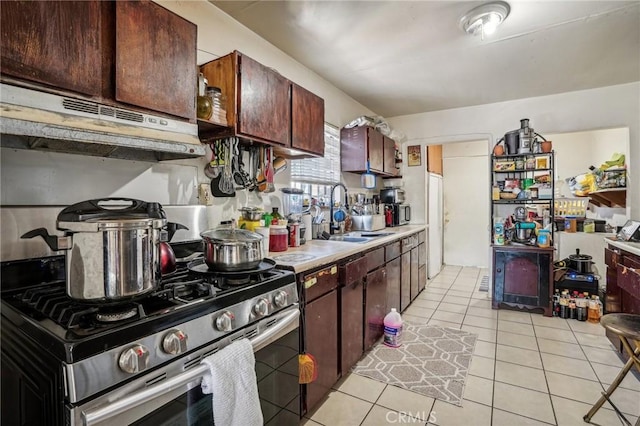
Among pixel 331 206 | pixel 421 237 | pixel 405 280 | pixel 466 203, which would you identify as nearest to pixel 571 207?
pixel 466 203

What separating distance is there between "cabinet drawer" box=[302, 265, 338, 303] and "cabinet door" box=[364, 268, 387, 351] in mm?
548

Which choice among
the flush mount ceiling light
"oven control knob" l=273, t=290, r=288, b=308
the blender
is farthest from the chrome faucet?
"oven control knob" l=273, t=290, r=288, b=308

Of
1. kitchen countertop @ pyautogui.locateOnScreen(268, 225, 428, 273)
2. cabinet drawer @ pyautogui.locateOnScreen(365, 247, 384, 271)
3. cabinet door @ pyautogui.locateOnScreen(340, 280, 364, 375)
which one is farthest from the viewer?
cabinet drawer @ pyautogui.locateOnScreen(365, 247, 384, 271)

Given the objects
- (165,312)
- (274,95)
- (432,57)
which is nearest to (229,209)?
(274,95)

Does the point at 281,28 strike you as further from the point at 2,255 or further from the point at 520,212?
the point at 520,212

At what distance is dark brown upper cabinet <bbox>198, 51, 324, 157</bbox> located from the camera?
1.87 m

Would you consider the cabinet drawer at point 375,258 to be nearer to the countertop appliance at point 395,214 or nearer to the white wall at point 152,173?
the white wall at point 152,173

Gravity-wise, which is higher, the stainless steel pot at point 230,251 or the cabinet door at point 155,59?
the cabinet door at point 155,59

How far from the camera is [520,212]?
3771 mm

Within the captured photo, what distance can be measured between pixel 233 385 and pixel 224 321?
0.21 metres

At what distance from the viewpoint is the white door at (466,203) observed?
577cm

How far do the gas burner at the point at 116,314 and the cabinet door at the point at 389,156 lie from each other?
11.9 ft

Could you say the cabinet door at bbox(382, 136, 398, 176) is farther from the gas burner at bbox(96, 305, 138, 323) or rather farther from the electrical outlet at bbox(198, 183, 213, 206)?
the gas burner at bbox(96, 305, 138, 323)

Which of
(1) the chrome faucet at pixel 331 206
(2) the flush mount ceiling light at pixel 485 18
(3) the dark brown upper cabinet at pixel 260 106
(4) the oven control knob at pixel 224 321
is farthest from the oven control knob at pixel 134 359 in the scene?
(2) the flush mount ceiling light at pixel 485 18
